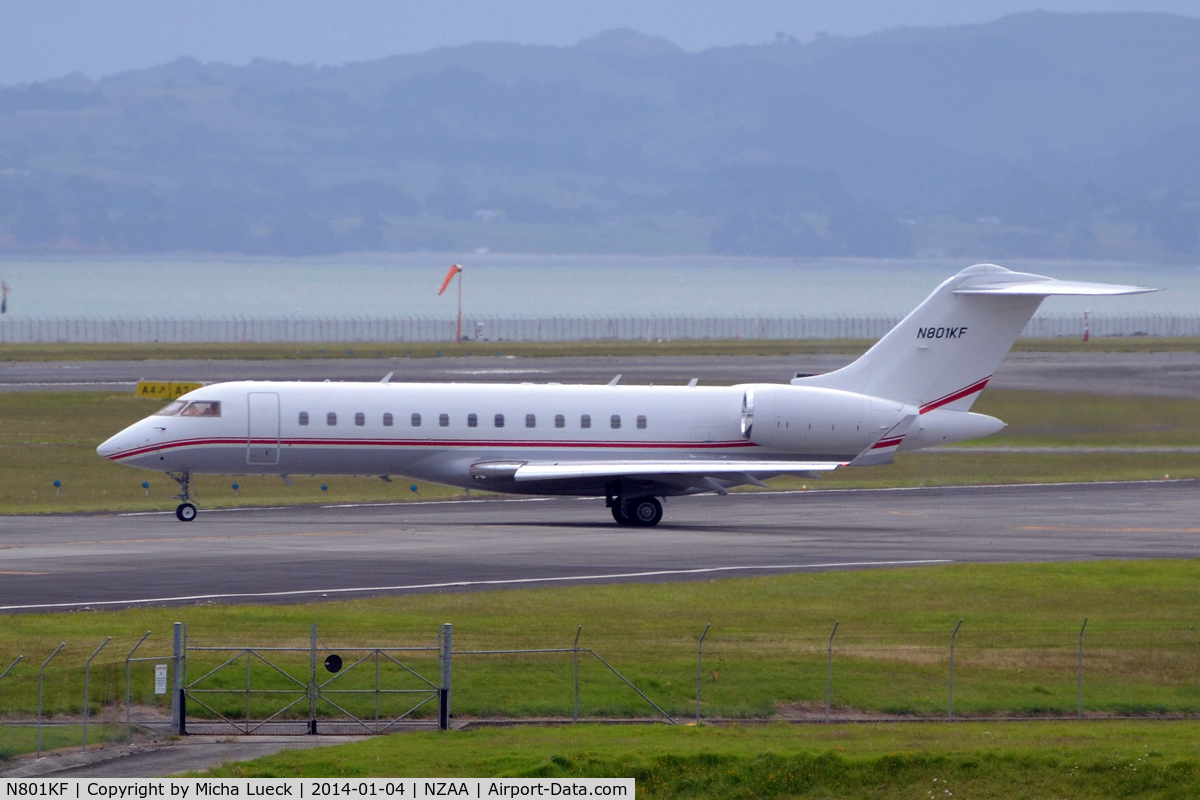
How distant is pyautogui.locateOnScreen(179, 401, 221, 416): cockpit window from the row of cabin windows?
7.71ft

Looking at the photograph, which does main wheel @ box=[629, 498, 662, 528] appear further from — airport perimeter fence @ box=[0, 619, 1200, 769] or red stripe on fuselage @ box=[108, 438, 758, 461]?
airport perimeter fence @ box=[0, 619, 1200, 769]

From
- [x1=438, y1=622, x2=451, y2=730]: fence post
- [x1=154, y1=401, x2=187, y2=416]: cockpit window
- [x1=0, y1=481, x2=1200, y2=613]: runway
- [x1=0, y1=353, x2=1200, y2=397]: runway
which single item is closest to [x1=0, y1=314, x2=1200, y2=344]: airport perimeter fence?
[x1=0, y1=353, x2=1200, y2=397]: runway

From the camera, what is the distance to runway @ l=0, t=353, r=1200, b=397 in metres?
76.4

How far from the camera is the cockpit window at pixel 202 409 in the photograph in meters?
42.8

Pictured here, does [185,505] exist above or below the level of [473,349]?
below

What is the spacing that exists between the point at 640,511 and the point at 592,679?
19258mm

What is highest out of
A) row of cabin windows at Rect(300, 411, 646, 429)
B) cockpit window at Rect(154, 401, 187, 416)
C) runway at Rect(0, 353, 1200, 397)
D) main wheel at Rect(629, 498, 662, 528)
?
runway at Rect(0, 353, 1200, 397)

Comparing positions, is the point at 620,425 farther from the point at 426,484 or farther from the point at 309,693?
the point at 309,693

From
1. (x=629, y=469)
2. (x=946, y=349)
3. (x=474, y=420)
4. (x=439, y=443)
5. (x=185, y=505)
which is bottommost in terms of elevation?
(x=185, y=505)

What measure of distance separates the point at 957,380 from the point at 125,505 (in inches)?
999

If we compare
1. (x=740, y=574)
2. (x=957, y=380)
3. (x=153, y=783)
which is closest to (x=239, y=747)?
(x=153, y=783)
